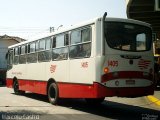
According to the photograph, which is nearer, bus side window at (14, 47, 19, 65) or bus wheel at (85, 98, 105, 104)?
bus wheel at (85, 98, 105, 104)

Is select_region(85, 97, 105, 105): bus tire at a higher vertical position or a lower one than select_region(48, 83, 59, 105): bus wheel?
lower

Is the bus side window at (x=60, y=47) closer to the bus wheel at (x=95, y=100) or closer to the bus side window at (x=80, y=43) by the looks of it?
the bus side window at (x=80, y=43)

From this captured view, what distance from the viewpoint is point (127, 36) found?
Answer: 12.0m

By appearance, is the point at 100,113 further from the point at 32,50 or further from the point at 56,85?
the point at 32,50

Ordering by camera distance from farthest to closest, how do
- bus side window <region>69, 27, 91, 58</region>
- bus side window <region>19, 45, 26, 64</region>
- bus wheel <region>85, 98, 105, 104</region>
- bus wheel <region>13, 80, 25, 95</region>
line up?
bus wheel <region>13, 80, 25, 95</region>, bus side window <region>19, 45, 26, 64</region>, bus wheel <region>85, 98, 105, 104</region>, bus side window <region>69, 27, 91, 58</region>

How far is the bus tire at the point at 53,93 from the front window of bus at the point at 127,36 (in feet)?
11.5

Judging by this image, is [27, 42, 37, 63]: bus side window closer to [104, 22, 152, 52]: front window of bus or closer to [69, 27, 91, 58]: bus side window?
[69, 27, 91, 58]: bus side window

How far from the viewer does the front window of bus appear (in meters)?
11.6

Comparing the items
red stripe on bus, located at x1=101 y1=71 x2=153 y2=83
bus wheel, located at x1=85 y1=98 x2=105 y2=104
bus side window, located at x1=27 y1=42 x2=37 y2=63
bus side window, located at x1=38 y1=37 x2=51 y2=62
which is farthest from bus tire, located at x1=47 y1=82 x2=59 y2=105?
red stripe on bus, located at x1=101 y1=71 x2=153 y2=83

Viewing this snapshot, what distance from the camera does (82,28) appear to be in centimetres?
1222

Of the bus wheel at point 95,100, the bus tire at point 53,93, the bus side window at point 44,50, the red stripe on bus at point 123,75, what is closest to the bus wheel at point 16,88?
the bus side window at point 44,50

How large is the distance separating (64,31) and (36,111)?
316 cm

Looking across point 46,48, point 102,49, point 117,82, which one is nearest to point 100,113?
point 117,82

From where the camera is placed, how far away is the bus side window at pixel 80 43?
11880 millimetres
